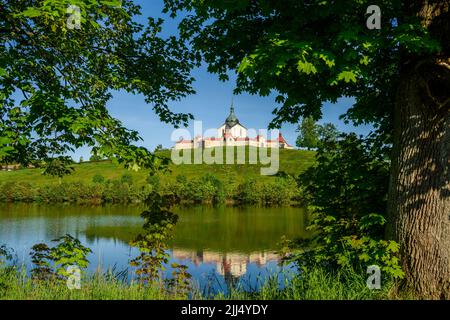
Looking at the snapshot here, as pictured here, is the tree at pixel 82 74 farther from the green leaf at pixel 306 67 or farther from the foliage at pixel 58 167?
the green leaf at pixel 306 67

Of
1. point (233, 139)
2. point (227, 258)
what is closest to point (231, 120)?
point (233, 139)

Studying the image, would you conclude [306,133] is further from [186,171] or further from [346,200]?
[346,200]

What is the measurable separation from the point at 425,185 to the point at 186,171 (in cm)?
12865

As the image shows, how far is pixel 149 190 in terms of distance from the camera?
93000mm

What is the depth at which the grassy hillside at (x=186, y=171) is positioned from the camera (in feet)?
383

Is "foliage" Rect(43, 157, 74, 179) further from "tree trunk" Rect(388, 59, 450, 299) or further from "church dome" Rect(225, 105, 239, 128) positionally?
"church dome" Rect(225, 105, 239, 128)

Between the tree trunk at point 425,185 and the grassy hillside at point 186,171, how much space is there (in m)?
100

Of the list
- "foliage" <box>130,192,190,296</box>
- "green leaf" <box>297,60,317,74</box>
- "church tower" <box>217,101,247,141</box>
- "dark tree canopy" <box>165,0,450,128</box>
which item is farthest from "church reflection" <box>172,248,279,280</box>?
"church tower" <box>217,101,247,141</box>

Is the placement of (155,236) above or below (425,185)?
below

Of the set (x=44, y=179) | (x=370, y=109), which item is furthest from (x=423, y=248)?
(x=44, y=179)

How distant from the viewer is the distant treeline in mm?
93125

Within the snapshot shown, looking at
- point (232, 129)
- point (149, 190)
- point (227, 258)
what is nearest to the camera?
point (227, 258)

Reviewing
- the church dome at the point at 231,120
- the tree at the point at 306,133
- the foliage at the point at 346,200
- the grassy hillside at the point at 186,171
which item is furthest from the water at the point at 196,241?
the church dome at the point at 231,120

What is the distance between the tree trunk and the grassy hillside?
329 feet
